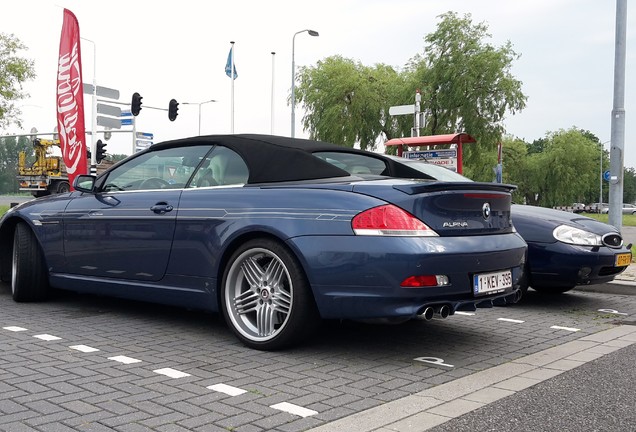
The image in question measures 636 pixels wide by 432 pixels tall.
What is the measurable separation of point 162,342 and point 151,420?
63.3 inches

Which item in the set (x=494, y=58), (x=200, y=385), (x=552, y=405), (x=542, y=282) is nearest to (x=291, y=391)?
(x=200, y=385)

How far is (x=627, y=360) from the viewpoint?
4.17 m

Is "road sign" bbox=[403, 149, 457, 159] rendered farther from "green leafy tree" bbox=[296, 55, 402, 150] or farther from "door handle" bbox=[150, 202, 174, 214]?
"green leafy tree" bbox=[296, 55, 402, 150]

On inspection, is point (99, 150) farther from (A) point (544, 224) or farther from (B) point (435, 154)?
(A) point (544, 224)

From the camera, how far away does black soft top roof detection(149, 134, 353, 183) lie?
4.44 metres

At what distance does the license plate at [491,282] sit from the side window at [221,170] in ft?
5.61

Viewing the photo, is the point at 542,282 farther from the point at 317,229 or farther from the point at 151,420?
the point at 151,420

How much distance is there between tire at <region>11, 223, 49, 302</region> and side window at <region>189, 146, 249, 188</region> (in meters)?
1.87

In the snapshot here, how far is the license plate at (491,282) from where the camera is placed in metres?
4.05

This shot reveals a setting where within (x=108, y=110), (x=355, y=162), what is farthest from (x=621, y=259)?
(x=108, y=110)

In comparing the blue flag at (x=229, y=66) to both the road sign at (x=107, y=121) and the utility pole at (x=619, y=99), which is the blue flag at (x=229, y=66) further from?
the utility pole at (x=619, y=99)

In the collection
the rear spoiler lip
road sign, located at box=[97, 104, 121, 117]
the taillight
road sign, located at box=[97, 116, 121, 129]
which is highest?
road sign, located at box=[97, 104, 121, 117]

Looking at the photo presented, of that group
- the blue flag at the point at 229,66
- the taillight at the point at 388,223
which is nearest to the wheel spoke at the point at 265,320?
the taillight at the point at 388,223

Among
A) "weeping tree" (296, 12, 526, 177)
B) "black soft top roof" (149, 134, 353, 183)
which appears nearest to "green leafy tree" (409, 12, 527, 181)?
"weeping tree" (296, 12, 526, 177)
